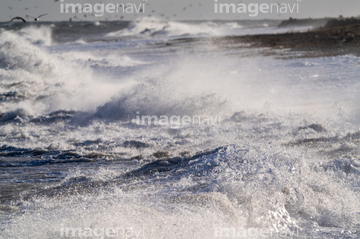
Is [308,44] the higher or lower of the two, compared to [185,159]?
higher

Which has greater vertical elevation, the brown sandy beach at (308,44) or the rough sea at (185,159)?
the brown sandy beach at (308,44)

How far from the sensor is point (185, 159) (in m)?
5.77

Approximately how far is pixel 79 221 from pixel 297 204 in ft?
7.33

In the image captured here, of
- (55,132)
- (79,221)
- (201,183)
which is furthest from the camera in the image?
(55,132)

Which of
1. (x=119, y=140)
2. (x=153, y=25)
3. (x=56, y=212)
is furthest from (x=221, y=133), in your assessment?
(x=153, y=25)

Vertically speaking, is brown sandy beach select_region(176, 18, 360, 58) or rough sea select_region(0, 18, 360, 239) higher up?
brown sandy beach select_region(176, 18, 360, 58)

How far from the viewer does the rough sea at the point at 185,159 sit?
3.69 meters

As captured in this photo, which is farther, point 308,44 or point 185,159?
point 308,44

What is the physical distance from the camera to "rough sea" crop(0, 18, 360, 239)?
12.1 feet

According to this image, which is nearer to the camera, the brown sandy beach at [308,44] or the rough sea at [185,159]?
the rough sea at [185,159]

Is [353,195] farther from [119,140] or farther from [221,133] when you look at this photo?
[119,140]

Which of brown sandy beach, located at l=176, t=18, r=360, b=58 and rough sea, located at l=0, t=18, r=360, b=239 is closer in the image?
rough sea, located at l=0, t=18, r=360, b=239

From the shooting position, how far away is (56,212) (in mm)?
3969

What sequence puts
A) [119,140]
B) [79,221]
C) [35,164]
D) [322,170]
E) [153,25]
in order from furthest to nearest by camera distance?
[153,25]
[119,140]
[35,164]
[322,170]
[79,221]
